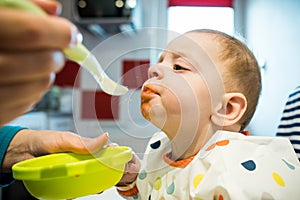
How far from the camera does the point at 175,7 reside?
8.72 feet

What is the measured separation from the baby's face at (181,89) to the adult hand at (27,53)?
1.07ft

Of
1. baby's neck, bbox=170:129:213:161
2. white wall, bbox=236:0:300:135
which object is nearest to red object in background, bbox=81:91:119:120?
baby's neck, bbox=170:129:213:161

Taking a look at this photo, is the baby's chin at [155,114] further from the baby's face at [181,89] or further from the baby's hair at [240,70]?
the baby's hair at [240,70]

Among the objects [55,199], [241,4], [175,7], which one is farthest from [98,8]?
[55,199]

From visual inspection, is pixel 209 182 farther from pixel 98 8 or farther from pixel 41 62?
pixel 98 8

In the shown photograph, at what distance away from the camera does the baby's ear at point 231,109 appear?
73 cm

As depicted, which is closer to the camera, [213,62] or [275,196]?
Answer: [275,196]

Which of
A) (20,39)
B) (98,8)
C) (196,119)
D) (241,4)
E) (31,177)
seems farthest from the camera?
(241,4)

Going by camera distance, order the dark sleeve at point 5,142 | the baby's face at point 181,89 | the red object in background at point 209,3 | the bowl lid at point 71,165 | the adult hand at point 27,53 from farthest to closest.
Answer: the red object in background at point 209,3, the dark sleeve at point 5,142, the baby's face at point 181,89, the bowl lid at point 71,165, the adult hand at point 27,53

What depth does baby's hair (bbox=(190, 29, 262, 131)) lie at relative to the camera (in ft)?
2.40

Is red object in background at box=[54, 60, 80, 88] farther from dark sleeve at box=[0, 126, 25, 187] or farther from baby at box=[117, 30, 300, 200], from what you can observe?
baby at box=[117, 30, 300, 200]

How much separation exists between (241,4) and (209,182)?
2256 millimetres

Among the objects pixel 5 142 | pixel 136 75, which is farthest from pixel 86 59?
pixel 5 142

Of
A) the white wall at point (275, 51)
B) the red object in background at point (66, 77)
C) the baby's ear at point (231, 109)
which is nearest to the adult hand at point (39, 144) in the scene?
the baby's ear at point (231, 109)
